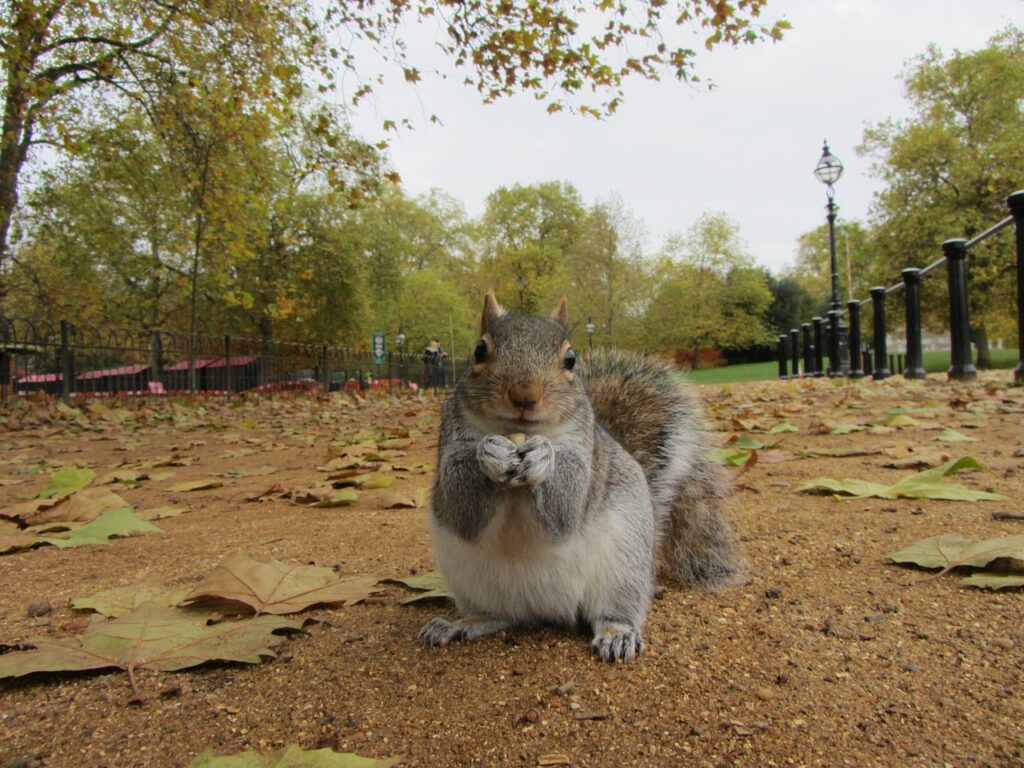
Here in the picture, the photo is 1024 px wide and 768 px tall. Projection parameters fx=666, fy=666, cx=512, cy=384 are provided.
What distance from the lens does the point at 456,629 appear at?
1409mm

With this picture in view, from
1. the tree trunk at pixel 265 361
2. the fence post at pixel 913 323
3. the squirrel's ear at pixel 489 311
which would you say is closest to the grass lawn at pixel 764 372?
the fence post at pixel 913 323

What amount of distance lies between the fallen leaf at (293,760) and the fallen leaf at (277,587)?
1.91 feet

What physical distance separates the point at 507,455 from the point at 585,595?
1.41ft

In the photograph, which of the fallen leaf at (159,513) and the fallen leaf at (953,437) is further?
the fallen leaf at (953,437)

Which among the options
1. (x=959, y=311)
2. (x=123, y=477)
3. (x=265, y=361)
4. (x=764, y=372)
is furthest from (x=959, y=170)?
(x=123, y=477)

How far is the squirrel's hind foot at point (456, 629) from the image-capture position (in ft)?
4.54

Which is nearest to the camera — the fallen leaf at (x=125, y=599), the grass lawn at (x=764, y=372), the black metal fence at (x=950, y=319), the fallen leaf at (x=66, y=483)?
the fallen leaf at (x=125, y=599)

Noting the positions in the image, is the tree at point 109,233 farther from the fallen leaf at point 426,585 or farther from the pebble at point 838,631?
the pebble at point 838,631

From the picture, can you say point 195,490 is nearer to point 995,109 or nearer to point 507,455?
point 507,455

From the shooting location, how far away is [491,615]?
1445mm

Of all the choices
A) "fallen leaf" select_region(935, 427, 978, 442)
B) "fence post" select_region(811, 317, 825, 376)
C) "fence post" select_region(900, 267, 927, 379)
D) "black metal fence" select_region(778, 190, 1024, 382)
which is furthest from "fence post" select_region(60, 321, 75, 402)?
"fence post" select_region(811, 317, 825, 376)

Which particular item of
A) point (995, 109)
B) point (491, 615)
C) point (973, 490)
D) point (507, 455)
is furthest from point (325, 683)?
point (995, 109)

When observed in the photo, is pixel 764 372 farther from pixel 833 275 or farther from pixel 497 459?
pixel 497 459

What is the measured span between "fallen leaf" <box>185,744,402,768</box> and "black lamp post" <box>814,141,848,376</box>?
12.7 metres
